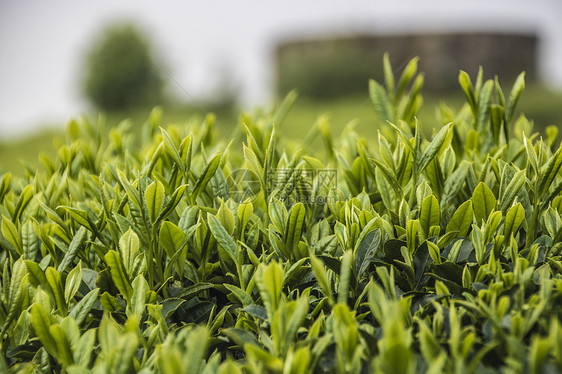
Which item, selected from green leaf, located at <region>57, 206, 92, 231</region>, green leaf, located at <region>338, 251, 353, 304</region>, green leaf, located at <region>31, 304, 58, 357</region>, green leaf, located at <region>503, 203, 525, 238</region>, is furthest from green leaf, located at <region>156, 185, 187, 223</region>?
green leaf, located at <region>503, 203, 525, 238</region>

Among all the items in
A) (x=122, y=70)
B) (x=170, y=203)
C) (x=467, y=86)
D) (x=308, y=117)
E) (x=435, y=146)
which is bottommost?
(x=308, y=117)

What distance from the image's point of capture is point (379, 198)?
1927 mm

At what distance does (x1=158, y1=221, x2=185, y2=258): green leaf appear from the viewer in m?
1.48

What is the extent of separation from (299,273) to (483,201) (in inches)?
24.4

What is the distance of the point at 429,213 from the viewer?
1570 millimetres

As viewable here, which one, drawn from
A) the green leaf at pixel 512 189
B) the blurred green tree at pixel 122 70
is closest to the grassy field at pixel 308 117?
the blurred green tree at pixel 122 70

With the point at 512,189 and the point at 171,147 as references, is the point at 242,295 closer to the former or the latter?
the point at 171,147

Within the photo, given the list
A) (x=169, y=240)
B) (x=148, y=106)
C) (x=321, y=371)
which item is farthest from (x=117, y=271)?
(x=148, y=106)

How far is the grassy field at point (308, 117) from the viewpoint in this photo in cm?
1470

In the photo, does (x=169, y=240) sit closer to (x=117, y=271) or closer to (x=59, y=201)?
(x=117, y=271)

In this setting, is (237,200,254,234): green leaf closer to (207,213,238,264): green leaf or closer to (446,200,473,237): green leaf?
(207,213,238,264): green leaf

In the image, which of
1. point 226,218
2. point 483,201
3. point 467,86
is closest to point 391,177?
point 483,201

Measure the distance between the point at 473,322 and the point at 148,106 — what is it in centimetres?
2052

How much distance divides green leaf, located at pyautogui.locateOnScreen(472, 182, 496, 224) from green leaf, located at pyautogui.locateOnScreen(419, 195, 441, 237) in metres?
0.14
